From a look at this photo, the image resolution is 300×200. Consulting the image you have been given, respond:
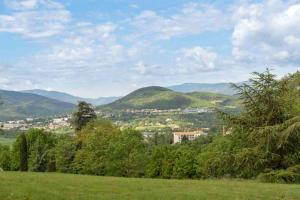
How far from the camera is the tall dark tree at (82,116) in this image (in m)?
88.4

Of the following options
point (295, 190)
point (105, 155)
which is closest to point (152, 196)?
point (295, 190)


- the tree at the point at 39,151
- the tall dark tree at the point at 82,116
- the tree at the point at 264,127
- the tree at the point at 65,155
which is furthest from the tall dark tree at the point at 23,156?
the tree at the point at 264,127

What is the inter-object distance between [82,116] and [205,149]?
2742 cm

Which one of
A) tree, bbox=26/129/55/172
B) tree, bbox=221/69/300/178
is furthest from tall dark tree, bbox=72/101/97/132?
tree, bbox=221/69/300/178

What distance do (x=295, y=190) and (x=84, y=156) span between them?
59050 millimetres

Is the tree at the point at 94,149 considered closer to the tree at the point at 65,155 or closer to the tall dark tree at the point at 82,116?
the tree at the point at 65,155

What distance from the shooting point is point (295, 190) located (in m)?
23.6

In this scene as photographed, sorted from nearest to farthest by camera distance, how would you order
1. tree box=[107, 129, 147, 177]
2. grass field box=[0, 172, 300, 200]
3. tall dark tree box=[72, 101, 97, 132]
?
1. grass field box=[0, 172, 300, 200]
2. tree box=[107, 129, 147, 177]
3. tall dark tree box=[72, 101, 97, 132]

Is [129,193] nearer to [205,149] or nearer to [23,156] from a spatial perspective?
[205,149]

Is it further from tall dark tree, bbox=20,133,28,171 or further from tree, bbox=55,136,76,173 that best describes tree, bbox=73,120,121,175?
tall dark tree, bbox=20,133,28,171

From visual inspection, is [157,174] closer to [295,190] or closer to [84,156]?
[84,156]

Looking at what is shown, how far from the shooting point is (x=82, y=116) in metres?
89.1

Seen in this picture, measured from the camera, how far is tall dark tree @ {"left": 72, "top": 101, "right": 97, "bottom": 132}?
290 feet

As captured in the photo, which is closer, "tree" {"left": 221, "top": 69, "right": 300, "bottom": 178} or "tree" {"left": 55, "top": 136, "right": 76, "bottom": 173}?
"tree" {"left": 221, "top": 69, "right": 300, "bottom": 178}
